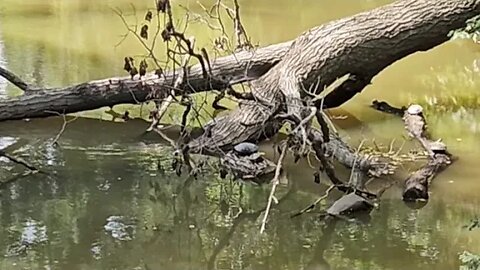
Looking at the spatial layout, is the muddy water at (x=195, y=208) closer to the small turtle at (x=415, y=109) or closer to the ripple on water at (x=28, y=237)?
the ripple on water at (x=28, y=237)

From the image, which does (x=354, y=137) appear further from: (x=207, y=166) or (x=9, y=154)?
(x=9, y=154)

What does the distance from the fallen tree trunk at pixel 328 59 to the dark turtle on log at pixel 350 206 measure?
1.47 meters

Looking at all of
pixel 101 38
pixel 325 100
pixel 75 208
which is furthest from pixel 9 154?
pixel 101 38

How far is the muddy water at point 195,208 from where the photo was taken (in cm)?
462

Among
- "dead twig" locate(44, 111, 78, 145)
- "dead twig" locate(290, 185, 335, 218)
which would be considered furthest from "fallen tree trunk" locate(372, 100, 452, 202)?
"dead twig" locate(44, 111, 78, 145)

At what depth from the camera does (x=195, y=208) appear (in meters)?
5.30

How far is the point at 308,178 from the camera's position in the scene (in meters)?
5.92

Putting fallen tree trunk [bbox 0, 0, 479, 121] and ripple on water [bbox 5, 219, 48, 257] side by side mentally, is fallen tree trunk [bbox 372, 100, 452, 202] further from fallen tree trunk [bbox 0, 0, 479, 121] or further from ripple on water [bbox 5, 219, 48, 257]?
ripple on water [bbox 5, 219, 48, 257]

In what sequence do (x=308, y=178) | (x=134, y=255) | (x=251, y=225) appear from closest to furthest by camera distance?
(x=134, y=255), (x=251, y=225), (x=308, y=178)

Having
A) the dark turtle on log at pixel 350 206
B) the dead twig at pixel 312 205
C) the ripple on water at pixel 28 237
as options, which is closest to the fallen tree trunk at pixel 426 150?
the dark turtle on log at pixel 350 206

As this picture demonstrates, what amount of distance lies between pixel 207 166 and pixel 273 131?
0.79 metres

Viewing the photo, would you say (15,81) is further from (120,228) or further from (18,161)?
(120,228)

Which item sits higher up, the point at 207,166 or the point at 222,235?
the point at 207,166

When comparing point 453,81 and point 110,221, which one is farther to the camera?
point 453,81
